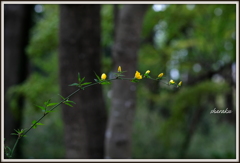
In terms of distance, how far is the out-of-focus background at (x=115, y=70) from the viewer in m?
4.66

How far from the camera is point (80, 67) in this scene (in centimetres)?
468

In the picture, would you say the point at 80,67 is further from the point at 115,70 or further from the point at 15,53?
the point at 15,53

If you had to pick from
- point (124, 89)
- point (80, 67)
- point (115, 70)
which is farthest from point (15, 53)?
point (124, 89)

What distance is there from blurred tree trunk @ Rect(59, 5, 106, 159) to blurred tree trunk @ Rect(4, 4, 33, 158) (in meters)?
3.13

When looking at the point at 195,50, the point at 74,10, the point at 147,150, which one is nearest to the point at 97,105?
the point at 74,10

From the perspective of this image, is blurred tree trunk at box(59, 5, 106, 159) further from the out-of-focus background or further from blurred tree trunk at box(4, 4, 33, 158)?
blurred tree trunk at box(4, 4, 33, 158)

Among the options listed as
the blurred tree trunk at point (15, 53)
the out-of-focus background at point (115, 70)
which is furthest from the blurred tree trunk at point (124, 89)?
the blurred tree trunk at point (15, 53)

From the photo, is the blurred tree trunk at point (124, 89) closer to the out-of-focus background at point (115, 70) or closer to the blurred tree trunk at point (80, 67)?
the out-of-focus background at point (115, 70)

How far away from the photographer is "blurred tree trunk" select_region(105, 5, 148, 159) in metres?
4.50

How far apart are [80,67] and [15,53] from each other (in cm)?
356

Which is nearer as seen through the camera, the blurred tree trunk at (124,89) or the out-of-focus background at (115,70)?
the blurred tree trunk at (124,89)

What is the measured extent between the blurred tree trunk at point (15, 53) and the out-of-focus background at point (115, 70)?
0.07 ft

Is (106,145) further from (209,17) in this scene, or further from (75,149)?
(209,17)

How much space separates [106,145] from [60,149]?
4718 millimetres
